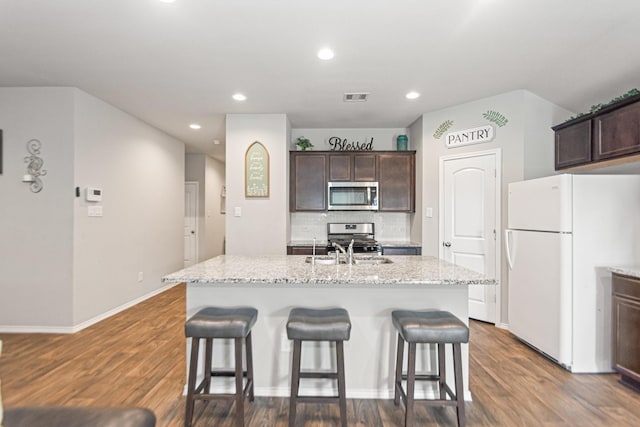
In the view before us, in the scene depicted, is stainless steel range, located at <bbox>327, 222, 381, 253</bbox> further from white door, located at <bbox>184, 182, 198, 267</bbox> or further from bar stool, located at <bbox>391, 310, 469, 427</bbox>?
white door, located at <bbox>184, 182, 198, 267</bbox>

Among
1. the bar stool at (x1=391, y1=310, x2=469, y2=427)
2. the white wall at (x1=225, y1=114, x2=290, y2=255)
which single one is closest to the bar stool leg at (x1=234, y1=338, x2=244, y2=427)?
the bar stool at (x1=391, y1=310, x2=469, y2=427)

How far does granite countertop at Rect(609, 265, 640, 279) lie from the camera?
238 centimetres

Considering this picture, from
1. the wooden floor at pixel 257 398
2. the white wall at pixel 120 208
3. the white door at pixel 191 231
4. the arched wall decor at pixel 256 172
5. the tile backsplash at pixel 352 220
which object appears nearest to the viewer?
the wooden floor at pixel 257 398

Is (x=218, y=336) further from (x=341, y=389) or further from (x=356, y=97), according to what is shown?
(x=356, y=97)

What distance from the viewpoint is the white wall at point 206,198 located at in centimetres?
699

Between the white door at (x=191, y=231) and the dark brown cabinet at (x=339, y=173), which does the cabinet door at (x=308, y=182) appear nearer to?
the dark brown cabinet at (x=339, y=173)

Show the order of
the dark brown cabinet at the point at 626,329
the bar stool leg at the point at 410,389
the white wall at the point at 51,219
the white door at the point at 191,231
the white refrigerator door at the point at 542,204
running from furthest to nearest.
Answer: the white door at the point at 191,231
the white wall at the point at 51,219
the white refrigerator door at the point at 542,204
the dark brown cabinet at the point at 626,329
the bar stool leg at the point at 410,389

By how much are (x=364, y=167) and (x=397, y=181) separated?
0.53 meters

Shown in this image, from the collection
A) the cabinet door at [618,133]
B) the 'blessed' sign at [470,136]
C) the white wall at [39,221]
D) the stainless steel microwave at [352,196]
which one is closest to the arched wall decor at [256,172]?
the stainless steel microwave at [352,196]

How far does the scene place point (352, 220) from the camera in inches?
199

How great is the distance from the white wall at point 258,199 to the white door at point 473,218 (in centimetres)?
210

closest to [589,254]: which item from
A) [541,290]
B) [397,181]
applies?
[541,290]

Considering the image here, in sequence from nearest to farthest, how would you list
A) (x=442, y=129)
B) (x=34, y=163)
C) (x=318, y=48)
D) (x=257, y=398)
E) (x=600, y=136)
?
(x=257, y=398) < (x=318, y=48) < (x=600, y=136) < (x=34, y=163) < (x=442, y=129)

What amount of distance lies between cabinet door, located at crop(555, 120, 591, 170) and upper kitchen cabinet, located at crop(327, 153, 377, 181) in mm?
2197
